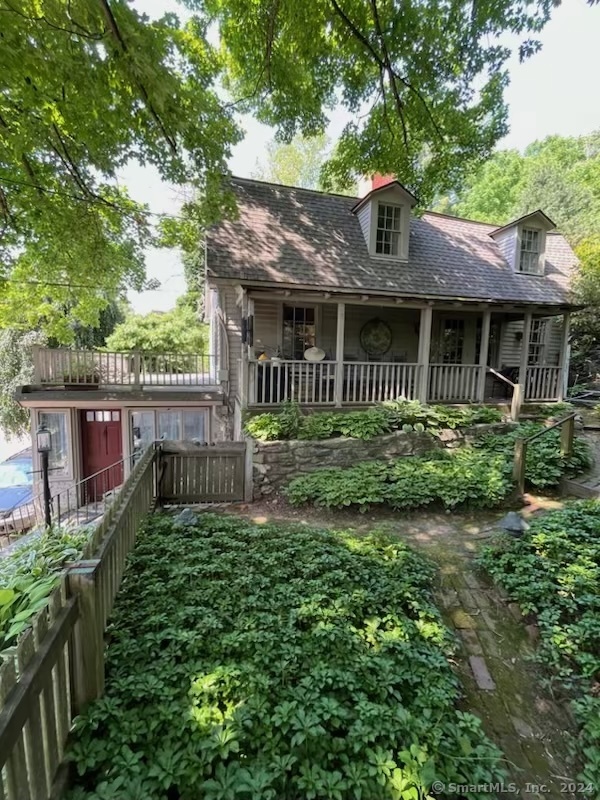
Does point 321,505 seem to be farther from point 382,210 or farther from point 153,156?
point 382,210

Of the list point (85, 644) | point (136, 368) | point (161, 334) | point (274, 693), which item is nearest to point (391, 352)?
point (136, 368)

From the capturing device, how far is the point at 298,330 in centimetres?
1035

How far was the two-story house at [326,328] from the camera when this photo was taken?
8.63 metres

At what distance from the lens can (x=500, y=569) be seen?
13.8 feet

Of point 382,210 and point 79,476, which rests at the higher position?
point 382,210

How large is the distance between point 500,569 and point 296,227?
28.7 feet

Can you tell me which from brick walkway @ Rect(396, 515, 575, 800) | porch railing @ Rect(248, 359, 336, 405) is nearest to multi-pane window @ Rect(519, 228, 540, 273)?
porch railing @ Rect(248, 359, 336, 405)

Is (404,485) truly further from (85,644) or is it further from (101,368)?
Result: (101,368)

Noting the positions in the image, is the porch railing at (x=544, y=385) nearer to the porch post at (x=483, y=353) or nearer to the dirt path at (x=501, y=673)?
the porch post at (x=483, y=353)

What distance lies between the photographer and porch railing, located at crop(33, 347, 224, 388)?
10219mm

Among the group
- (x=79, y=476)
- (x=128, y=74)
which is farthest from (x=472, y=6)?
(x=79, y=476)

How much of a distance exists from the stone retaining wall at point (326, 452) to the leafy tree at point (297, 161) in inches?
836

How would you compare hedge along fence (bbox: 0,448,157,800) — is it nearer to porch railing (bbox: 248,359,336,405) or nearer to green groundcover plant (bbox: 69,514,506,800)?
green groundcover plant (bbox: 69,514,506,800)

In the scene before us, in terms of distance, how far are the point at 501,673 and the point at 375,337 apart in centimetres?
871
